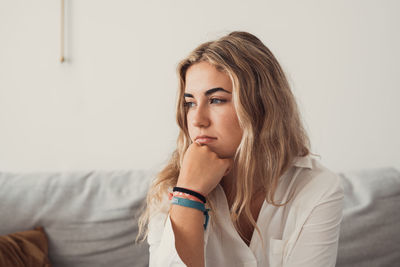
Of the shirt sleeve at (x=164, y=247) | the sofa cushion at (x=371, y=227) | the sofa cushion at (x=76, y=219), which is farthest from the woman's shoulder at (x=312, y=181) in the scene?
the sofa cushion at (x=76, y=219)

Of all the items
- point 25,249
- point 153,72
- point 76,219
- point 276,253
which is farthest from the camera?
point 153,72

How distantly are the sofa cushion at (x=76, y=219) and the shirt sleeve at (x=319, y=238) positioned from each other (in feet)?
2.18

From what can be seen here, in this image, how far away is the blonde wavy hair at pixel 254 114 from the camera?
988 millimetres

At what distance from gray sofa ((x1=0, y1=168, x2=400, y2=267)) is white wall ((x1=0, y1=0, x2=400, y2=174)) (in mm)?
299

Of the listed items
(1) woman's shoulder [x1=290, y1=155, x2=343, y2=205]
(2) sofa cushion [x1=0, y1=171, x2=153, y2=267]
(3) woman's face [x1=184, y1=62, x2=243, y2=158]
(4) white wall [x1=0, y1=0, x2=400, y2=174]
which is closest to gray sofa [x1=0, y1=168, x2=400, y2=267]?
(2) sofa cushion [x1=0, y1=171, x2=153, y2=267]

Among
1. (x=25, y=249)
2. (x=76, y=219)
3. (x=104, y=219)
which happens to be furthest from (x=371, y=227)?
(x=25, y=249)

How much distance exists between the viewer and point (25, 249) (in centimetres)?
Answer: 127

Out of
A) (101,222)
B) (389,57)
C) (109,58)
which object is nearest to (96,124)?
(109,58)

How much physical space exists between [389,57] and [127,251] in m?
1.51

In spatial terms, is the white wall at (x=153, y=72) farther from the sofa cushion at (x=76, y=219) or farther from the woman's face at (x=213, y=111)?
the woman's face at (x=213, y=111)

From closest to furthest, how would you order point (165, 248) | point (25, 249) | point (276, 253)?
point (165, 248), point (276, 253), point (25, 249)

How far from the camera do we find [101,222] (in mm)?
1396

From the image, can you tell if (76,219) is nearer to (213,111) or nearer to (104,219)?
(104,219)

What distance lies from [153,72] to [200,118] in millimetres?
834
